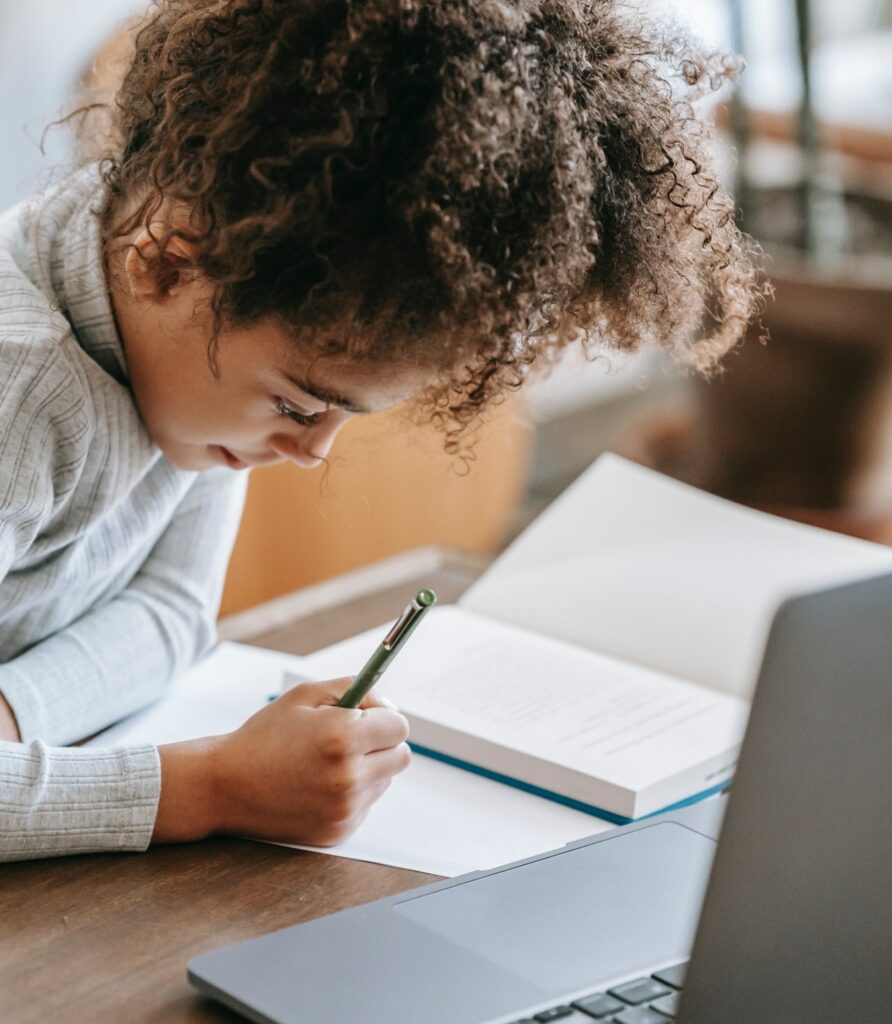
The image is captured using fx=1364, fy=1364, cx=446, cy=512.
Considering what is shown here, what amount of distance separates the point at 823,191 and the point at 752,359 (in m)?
0.34

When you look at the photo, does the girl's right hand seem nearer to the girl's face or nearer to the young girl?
the young girl

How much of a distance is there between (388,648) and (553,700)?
187 mm

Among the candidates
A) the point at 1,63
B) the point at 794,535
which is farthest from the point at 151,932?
the point at 1,63

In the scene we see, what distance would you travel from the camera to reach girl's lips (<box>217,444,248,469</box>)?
2.73 ft

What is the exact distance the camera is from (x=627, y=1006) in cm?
52

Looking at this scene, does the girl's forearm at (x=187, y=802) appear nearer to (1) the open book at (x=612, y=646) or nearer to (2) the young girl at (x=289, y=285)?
(2) the young girl at (x=289, y=285)

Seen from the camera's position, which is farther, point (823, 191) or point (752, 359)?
point (823, 191)

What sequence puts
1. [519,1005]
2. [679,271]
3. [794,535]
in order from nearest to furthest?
[519,1005] → [679,271] → [794,535]

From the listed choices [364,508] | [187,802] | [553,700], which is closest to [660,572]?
[553,700]

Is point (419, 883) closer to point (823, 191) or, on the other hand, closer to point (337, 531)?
point (337, 531)

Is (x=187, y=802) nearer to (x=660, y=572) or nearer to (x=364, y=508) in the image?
(x=660, y=572)

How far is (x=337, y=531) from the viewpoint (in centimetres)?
186

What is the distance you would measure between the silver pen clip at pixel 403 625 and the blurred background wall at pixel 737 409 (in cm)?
89

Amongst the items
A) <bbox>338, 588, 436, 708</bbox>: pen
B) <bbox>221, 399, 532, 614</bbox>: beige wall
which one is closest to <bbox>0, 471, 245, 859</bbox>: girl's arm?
<bbox>338, 588, 436, 708</bbox>: pen
